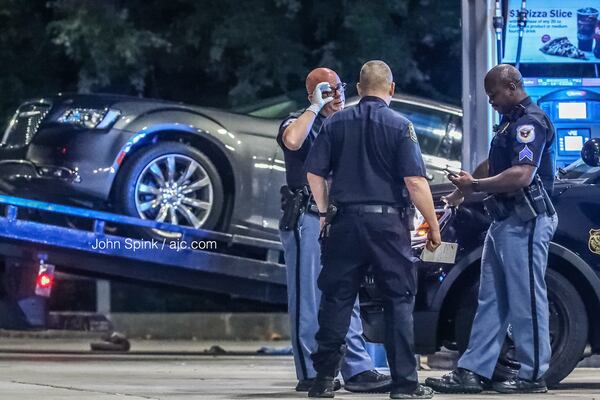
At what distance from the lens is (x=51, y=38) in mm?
16812

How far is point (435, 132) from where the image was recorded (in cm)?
1240

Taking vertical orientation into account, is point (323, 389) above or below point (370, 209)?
below

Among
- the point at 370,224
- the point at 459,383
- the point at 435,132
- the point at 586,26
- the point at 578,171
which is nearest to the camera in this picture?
the point at 370,224

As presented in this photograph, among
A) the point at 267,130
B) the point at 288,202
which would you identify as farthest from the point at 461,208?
the point at 267,130

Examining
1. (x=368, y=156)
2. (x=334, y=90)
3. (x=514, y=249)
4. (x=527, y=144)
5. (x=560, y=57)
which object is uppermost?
(x=560, y=57)

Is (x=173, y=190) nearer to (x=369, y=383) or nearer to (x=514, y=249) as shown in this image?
(x=369, y=383)

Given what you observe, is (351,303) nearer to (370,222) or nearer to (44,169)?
(370,222)

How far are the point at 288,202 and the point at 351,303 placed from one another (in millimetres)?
877

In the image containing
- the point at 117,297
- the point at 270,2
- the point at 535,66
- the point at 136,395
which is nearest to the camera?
the point at 136,395

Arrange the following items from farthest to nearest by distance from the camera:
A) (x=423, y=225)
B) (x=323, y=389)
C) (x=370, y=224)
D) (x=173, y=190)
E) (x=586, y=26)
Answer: (x=173, y=190)
(x=586, y=26)
(x=423, y=225)
(x=323, y=389)
(x=370, y=224)

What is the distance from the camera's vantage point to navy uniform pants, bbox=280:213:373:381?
8.16m

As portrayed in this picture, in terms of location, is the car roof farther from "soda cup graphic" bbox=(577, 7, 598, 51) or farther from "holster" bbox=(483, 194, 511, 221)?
"holster" bbox=(483, 194, 511, 221)

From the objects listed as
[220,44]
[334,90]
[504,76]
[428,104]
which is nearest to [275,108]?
[428,104]

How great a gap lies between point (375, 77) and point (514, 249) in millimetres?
1250
